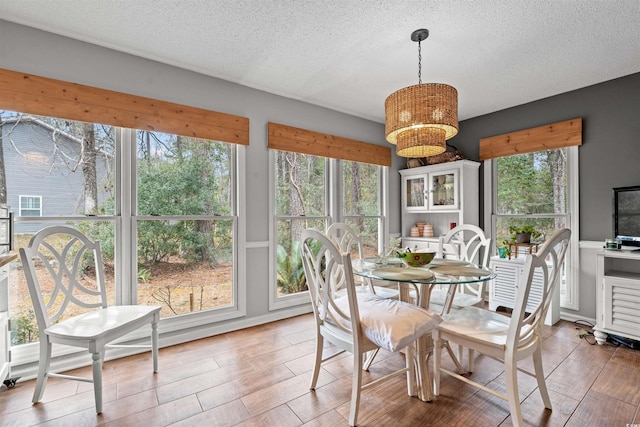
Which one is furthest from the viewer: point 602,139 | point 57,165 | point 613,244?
point 602,139

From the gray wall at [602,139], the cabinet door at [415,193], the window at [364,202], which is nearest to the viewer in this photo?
the gray wall at [602,139]

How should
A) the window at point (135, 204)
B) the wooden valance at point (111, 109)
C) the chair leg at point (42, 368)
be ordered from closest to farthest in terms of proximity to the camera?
the chair leg at point (42, 368)
the wooden valance at point (111, 109)
the window at point (135, 204)

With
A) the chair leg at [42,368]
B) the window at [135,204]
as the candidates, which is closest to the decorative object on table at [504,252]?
the window at [135,204]

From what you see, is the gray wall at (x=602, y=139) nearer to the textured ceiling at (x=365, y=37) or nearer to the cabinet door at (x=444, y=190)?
the textured ceiling at (x=365, y=37)

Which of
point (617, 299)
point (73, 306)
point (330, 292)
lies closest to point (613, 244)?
point (617, 299)

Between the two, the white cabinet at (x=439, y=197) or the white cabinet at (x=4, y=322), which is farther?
the white cabinet at (x=439, y=197)

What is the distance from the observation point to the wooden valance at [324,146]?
3188mm

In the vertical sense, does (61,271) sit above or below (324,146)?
below

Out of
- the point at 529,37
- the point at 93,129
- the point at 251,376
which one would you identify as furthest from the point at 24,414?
the point at 529,37

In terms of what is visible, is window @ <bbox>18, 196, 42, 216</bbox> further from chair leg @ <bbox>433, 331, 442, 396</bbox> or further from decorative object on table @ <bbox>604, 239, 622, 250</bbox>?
decorative object on table @ <bbox>604, 239, 622, 250</bbox>

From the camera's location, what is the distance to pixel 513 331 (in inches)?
58.5

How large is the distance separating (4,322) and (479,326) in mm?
2902

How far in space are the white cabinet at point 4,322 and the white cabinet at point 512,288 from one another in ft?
13.1

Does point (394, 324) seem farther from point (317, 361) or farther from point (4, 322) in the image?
point (4, 322)
